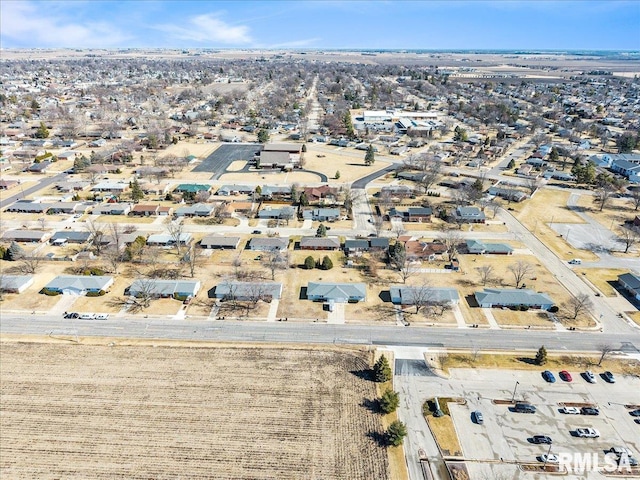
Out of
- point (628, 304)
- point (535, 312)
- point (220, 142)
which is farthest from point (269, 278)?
point (220, 142)

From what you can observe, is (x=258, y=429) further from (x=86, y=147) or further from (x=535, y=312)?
(x=86, y=147)

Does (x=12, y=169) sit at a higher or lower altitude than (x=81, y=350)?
higher

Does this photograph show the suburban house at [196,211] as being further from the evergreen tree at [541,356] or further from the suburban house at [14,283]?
the evergreen tree at [541,356]

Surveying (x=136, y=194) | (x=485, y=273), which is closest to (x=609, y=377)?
(x=485, y=273)

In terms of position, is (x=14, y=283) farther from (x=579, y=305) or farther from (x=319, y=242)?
(x=579, y=305)

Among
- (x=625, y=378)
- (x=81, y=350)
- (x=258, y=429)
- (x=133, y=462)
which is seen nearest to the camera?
(x=133, y=462)
